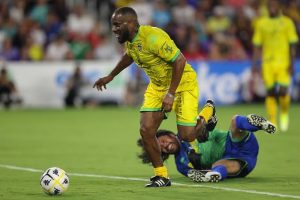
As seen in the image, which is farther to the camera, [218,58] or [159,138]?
[218,58]

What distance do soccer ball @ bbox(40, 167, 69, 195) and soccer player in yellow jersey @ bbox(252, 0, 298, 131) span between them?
955 cm

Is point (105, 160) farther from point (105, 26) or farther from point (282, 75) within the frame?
point (105, 26)

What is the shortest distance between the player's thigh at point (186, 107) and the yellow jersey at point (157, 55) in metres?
0.08

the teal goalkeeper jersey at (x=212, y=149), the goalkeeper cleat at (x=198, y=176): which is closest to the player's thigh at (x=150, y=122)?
the goalkeeper cleat at (x=198, y=176)

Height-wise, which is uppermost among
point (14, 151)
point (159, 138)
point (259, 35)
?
point (259, 35)

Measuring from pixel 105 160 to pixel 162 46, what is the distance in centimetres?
384

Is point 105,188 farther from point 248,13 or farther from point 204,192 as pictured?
point 248,13

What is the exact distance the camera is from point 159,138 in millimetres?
10961

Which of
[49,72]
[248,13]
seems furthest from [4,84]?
[248,13]

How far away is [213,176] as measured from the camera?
10.6m

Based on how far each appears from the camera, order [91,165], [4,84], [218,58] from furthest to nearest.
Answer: [218,58]
[4,84]
[91,165]

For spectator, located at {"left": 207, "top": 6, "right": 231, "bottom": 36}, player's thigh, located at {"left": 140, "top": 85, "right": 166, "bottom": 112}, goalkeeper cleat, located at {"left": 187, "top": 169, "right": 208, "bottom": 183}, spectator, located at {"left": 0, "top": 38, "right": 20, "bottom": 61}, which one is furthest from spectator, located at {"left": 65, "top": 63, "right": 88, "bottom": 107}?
goalkeeper cleat, located at {"left": 187, "top": 169, "right": 208, "bottom": 183}

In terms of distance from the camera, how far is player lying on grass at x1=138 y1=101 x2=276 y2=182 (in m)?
10.9

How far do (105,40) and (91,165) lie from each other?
14465mm
